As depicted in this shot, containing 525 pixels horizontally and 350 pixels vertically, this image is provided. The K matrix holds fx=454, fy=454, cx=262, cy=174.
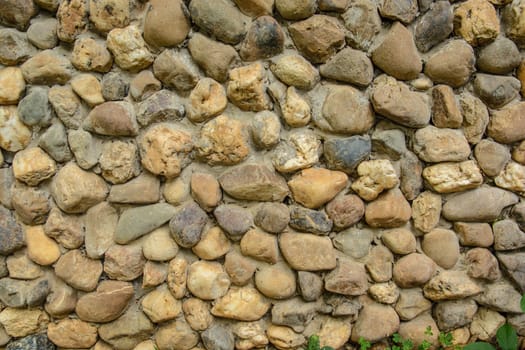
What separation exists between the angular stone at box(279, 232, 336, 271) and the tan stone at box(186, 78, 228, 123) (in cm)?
47

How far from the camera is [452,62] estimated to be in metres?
1.47

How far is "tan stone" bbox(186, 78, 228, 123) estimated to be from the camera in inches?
56.7

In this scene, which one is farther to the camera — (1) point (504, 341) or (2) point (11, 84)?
(1) point (504, 341)

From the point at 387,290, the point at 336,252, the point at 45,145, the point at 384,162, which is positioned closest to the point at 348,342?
the point at 387,290

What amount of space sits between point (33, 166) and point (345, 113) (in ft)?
3.31

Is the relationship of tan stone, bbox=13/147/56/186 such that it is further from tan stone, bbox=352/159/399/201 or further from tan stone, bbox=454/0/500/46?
tan stone, bbox=454/0/500/46

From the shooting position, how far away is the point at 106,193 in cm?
149

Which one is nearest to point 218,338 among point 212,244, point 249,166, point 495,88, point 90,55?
point 212,244

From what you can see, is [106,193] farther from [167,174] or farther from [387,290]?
[387,290]

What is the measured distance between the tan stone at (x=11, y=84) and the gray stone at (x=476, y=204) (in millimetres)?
1458

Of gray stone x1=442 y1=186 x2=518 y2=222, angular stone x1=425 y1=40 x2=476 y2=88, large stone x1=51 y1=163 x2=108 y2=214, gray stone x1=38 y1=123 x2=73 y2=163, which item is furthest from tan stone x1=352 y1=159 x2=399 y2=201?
gray stone x1=38 y1=123 x2=73 y2=163

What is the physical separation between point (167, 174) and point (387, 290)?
0.84 m

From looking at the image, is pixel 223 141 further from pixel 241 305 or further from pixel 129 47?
pixel 241 305

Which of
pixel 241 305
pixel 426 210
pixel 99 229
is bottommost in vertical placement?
pixel 241 305
